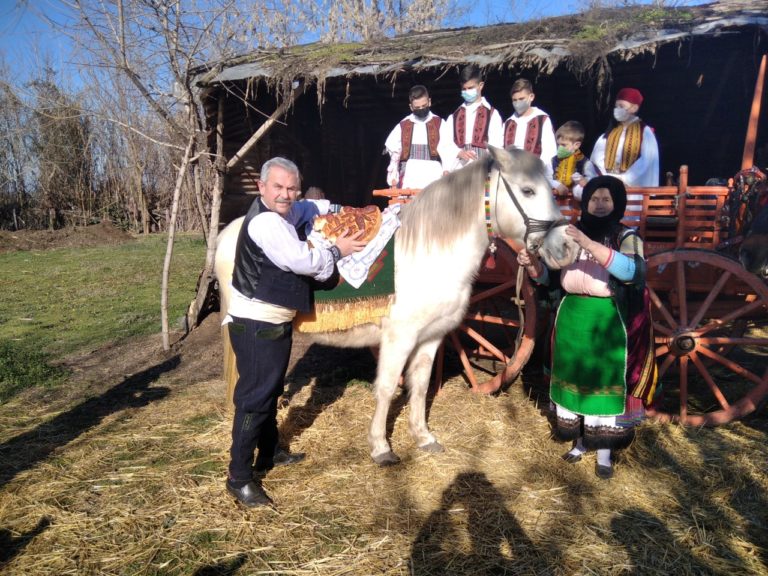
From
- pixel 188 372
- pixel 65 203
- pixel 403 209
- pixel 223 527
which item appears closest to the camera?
pixel 223 527

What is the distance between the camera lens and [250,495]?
2830 mm

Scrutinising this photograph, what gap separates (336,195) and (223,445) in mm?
6166

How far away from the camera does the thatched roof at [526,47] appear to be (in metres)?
4.66

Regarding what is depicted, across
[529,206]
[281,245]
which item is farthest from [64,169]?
[529,206]

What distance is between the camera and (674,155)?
7.86 m

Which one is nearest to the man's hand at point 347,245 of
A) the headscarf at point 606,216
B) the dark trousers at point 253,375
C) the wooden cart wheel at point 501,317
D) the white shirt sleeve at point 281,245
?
the white shirt sleeve at point 281,245

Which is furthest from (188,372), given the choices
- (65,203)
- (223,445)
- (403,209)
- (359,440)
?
(65,203)

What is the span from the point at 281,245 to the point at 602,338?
76.3 inches

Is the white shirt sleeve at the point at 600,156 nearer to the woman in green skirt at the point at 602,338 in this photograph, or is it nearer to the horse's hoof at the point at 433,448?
the woman in green skirt at the point at 602,338

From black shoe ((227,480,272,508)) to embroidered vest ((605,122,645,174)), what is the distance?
12.2 feet

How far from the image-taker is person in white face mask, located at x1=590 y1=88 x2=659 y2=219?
405 centimetres

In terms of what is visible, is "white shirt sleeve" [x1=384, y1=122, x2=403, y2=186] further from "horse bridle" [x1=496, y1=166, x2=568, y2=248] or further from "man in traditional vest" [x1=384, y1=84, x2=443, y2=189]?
"horse bridle" [x1=496, y1=166, x2=568, y2=248]

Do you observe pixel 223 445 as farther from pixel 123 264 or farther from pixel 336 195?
pixel 123 264

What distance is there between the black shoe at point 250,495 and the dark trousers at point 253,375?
0.23 ft
